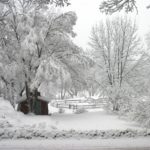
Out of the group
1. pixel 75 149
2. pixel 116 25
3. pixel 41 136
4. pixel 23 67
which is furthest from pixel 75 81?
pixel 75 149

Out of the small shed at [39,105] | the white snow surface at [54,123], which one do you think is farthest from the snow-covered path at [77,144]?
the small shed at [39,105]

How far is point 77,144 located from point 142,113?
8.74m

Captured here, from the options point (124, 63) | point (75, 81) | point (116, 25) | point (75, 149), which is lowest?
point (75, 149)

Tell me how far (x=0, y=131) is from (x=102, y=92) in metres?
19.9

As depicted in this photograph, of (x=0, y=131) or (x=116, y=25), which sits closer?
(x=0, y=131)

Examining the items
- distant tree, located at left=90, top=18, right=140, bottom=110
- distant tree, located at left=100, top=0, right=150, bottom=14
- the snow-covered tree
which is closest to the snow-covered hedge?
distant tree, located at left=100, top=0, right=150, bottom=14

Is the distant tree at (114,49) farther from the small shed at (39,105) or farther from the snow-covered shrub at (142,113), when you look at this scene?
the snow-covered shrub at (142,113)

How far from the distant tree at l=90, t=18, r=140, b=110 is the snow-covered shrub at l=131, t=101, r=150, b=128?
1041cm

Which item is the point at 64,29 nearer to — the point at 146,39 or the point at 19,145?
the point at 146,39

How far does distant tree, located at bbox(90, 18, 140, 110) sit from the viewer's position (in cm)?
3006

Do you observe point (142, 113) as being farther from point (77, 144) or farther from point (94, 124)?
point (77, 144)

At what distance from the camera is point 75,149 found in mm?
9656

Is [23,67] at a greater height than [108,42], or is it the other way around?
[108,42]

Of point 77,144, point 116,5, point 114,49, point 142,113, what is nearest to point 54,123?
point 142,113
